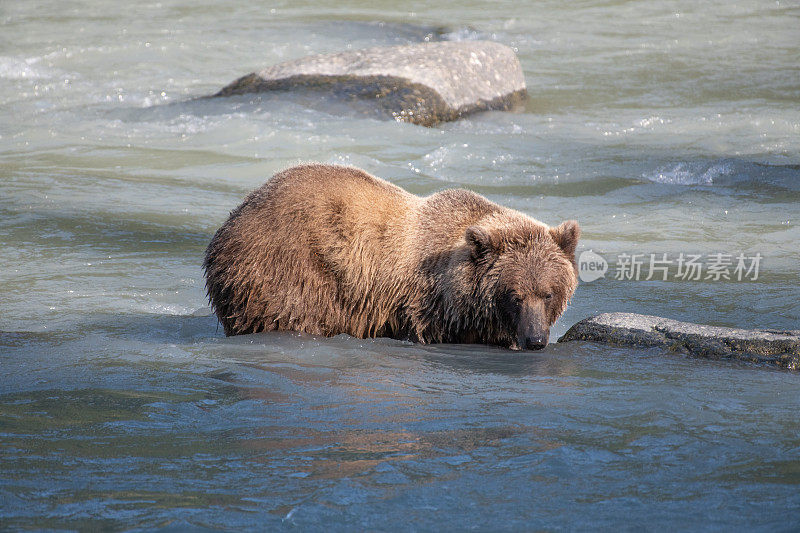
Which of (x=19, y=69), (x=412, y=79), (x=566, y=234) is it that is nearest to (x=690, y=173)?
(x=412, y=79)

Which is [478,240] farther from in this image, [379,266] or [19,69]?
[19,69]

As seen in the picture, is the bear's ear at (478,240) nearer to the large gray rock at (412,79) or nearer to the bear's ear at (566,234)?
the bear's ear at (566,234)

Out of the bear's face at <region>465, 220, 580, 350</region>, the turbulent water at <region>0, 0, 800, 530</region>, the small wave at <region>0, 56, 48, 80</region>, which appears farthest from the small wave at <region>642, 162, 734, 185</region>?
the small wave at <region>0, 56, 48, 80</region>

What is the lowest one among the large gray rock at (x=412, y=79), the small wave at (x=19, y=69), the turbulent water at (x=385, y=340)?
the turbulent water at (x=385, y=340)

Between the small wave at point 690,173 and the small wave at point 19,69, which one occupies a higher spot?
the small wave at point 19,69

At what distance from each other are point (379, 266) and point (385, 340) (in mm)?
568

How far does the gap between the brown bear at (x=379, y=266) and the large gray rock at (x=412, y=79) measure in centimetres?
794

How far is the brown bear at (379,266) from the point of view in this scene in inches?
272

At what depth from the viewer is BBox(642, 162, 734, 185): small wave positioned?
12.3 metres

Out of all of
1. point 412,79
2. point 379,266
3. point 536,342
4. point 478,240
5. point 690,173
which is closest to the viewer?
point 536,342

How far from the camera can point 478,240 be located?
6.83 meters

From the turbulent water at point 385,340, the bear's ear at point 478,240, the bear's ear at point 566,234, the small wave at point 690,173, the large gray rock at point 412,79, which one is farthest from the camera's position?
the large gray rock at point 412,79

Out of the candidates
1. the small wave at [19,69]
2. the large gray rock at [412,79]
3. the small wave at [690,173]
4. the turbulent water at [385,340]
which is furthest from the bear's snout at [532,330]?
the small wave at [19,69]

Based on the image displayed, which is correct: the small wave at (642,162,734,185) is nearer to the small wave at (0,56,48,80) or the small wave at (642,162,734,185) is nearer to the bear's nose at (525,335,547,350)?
the bear's nose at (525,335,547,350)
